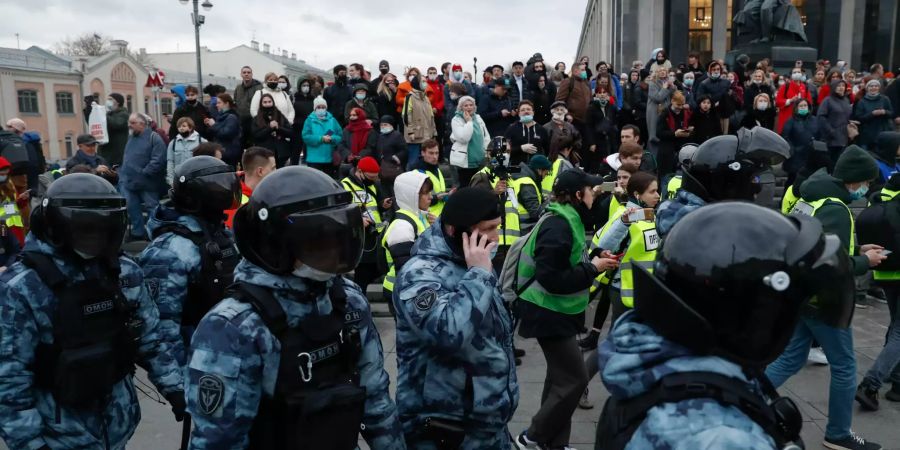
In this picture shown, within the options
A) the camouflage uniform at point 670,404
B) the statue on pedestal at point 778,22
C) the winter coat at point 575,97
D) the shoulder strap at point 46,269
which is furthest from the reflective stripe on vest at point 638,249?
the statue on pedestal at point 778,22

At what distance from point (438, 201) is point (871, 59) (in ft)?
104

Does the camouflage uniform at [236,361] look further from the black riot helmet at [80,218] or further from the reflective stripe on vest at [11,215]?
the reflective stripe on vest at [11,215]

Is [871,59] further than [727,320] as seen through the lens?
Yes

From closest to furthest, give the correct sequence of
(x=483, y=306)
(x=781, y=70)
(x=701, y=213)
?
(x=701, y=213) < (x=483, y=306) < (x=781, y=70)

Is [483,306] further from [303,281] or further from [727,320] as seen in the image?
[727,320]

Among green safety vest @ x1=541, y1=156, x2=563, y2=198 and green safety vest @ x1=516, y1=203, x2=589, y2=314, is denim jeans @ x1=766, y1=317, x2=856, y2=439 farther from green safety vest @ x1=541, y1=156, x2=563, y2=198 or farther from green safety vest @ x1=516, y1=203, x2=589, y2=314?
green safety vest @ x1=541, y1=156, x2=563, y2=198

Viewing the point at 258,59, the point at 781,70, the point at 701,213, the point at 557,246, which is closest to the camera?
the point at 701,213

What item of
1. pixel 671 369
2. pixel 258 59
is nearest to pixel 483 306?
pixel 671 369

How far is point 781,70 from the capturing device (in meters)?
18.4

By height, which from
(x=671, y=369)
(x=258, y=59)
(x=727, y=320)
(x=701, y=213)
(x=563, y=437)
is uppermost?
(x=258, y=59)

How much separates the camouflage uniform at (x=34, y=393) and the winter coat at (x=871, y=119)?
45.3ft

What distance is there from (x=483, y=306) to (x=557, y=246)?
1.60m

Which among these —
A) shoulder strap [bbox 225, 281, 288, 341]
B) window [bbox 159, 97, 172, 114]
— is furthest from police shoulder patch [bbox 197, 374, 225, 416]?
window [bbox 159, 97, 172, 114]

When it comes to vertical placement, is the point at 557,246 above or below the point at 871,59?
below
